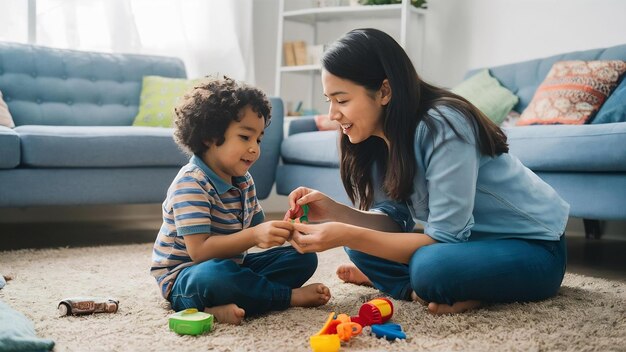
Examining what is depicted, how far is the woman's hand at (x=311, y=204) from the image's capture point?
1.57 m

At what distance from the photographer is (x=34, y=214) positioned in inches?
138

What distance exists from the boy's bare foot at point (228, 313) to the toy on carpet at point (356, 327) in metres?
0.19

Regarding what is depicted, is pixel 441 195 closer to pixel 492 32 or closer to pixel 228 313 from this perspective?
pixel 228 313

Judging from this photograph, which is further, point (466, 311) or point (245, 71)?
point (245, 71)

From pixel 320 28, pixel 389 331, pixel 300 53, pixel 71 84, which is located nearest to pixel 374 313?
pixel 389 331

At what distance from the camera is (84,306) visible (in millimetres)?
1441

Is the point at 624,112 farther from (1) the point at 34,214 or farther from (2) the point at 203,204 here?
(1) the point at 34,214

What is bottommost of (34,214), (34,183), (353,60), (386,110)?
(34,214)

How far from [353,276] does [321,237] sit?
52 centimetres

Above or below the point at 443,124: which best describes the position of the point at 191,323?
below

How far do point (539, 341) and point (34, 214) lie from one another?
2.97 metres

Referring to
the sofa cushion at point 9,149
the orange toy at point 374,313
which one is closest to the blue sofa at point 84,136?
the sofa cushion at point 9,149

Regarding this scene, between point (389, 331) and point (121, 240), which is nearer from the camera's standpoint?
point (389, 331)

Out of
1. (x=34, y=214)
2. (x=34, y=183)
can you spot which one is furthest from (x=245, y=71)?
(x=34, y=183)
